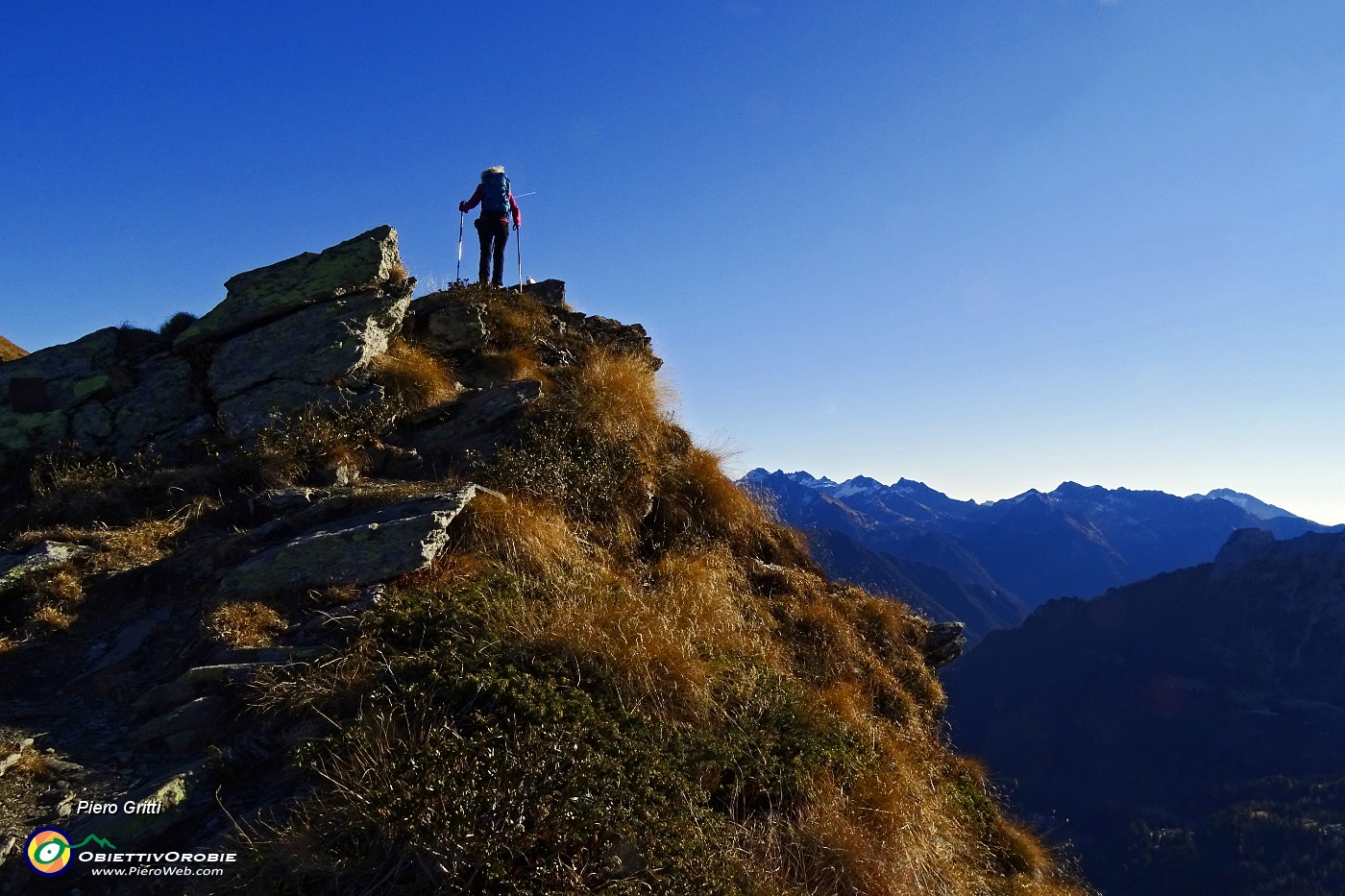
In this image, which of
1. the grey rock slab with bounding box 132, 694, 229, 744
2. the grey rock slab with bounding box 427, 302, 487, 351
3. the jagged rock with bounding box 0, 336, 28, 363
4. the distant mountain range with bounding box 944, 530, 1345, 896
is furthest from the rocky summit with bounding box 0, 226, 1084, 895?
the distant mountain range with bounding box 944, 530, 1345, 896

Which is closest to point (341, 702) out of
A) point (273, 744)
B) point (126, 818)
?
point (273, 744)

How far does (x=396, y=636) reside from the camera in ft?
18.8

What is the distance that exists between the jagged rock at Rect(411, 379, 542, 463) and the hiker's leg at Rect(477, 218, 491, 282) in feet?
19.7

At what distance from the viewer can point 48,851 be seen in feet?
13.5

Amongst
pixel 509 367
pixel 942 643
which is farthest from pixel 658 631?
pixel 509 367

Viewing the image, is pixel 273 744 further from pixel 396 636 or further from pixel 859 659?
pixel 859 659

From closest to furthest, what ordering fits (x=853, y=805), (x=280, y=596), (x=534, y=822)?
(x=534, y=822) → (x=853, y=805) → (x=280, y=596)

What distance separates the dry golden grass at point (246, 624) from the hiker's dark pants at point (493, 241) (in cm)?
1104

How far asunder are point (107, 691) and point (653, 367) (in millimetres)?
10694

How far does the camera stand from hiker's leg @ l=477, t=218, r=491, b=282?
16.0m

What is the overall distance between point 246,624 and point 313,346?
6.47 meters

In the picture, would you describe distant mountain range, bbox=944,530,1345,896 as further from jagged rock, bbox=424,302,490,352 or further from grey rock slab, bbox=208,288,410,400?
grey rock slab, bbox=208,288,410,400

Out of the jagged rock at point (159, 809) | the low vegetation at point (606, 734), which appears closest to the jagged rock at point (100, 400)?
the low vegetation at point (606, 734)

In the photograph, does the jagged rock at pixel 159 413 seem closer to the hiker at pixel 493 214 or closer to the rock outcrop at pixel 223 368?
the rock outcrop at pixel 223 368
